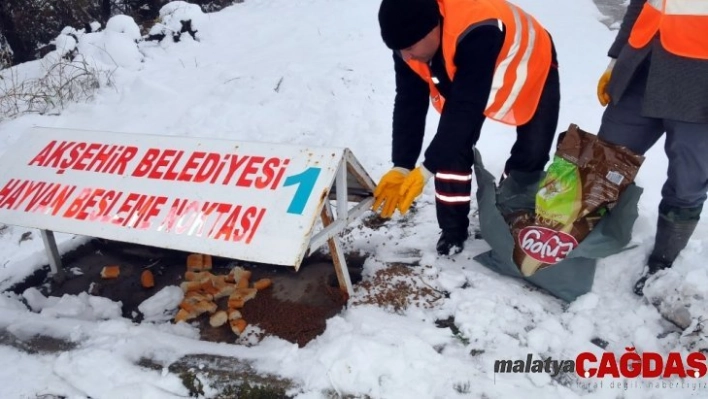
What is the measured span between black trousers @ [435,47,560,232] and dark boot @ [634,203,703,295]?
646 mm

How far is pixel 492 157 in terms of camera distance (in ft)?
12.9

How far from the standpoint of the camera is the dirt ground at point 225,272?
2531 millimetres

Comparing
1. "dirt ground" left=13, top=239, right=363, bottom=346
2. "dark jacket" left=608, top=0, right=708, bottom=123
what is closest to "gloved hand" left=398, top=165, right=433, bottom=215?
"dirt ground" left=13, top=239, right=363, bottom=346

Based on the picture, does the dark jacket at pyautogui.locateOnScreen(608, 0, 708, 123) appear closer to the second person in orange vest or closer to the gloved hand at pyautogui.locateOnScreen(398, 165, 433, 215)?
the second person in orange vest

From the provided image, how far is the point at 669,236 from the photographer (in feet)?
7.90

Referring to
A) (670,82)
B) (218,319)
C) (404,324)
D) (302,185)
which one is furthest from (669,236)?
(218,319)

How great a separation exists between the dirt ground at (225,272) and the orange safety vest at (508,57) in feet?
3.67

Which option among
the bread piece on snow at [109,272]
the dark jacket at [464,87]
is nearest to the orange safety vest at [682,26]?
the dark jacket at [464,87]

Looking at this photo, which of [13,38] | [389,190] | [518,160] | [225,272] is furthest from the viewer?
[13,38]

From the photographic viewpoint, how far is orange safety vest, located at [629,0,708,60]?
2002mm

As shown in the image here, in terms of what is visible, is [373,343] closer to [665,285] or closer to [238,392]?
[238,392]

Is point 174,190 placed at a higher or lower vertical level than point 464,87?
lower

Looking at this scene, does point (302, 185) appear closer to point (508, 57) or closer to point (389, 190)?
point (389, 190)

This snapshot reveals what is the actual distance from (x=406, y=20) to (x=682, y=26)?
3.48 ft
